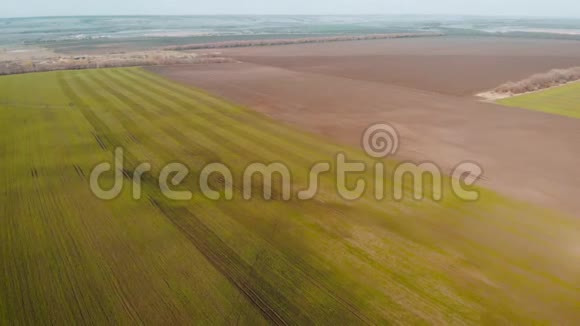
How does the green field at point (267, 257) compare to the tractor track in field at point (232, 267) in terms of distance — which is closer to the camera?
the tractor track in field at point (232, 267)

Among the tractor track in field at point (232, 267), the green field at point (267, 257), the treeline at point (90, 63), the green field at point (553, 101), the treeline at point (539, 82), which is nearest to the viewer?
the tractor track in field at point (232, 267)

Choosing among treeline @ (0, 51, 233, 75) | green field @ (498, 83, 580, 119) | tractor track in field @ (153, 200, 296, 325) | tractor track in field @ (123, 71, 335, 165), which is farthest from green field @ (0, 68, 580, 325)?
treeline @ (0, 51, 233, 75)

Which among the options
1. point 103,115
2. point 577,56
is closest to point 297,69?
point 103,115

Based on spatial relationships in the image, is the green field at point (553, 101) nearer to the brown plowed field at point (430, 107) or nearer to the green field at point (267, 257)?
the brown plowed field at point (430, 107)

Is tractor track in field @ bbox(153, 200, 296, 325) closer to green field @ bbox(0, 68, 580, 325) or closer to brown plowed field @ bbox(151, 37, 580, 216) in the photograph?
green field @ bbox(0, 68, 580, 325)

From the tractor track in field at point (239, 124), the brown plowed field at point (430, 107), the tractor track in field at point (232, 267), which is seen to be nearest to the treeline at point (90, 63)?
the brown plowed field at point (430, 107)

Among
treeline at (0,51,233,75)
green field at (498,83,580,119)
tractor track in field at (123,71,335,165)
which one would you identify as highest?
treeline at (0,51,233,75)
